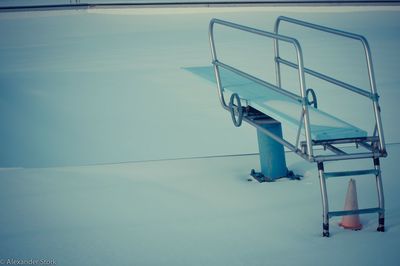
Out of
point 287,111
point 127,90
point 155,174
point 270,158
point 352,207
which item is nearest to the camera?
point 352,207

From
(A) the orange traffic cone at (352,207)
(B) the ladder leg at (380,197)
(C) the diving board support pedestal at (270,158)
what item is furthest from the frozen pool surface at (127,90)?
(B) the ladder leg at (380,197)

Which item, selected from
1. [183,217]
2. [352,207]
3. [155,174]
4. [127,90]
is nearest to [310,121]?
[352,207]

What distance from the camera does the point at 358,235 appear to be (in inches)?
127

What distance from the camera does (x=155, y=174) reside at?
446 centimetres

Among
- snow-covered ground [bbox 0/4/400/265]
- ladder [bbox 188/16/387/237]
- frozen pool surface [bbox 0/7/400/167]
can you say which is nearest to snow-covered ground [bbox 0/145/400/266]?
snow-covered ground [bbox 0/4/400/265]

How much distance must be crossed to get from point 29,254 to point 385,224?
2105 millimetres

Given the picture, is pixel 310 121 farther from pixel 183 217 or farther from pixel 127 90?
pixel 127 90

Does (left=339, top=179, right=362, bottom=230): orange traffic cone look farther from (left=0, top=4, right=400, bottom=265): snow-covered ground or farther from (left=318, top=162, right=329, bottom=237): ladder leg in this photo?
(left=318, top=162, right=329, bottom=237): ladder leg

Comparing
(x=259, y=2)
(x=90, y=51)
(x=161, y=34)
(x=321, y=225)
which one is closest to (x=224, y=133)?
(x=321, y=225)

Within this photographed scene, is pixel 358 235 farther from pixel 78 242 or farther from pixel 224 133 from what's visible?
pixel 224 133

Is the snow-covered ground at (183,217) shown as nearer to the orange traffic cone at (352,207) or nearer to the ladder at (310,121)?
the orange traffic cone at (352,207)

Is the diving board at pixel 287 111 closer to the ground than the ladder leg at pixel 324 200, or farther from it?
farther from it

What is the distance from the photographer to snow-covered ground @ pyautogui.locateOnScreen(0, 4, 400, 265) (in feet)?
10.3

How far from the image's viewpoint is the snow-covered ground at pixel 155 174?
10.3 ft
